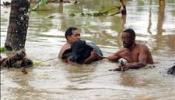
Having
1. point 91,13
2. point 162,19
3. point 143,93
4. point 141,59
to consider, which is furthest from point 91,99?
point 91,13

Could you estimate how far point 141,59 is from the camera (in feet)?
29.7

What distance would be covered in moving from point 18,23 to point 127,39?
2334mm

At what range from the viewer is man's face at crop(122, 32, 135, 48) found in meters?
9.16

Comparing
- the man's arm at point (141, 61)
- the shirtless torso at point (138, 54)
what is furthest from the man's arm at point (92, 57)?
the man's arm at point (141, 61)

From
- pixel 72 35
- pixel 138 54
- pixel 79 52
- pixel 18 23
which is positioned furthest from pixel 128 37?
pixel 18 23

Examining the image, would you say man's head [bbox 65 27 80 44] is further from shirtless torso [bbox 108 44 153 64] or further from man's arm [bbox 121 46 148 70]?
man's arm [bbox 121 46 148 70]

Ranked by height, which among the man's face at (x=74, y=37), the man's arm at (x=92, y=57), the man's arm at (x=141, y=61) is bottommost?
the man's arm at (x=92, y=57)

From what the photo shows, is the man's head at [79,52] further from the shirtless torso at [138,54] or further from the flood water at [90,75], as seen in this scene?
the shirtless torso at [138,54]

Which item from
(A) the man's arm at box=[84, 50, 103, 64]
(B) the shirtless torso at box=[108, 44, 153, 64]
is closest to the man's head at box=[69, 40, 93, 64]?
(A) the man's arm at box=[84, 50, 103, 64]

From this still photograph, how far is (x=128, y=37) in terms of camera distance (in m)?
9.23

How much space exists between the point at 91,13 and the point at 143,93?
43.8 feet

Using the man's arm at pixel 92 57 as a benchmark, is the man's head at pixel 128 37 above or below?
above

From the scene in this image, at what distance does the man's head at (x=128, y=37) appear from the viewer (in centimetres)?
913

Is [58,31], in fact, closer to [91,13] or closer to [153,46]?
[153,46]
